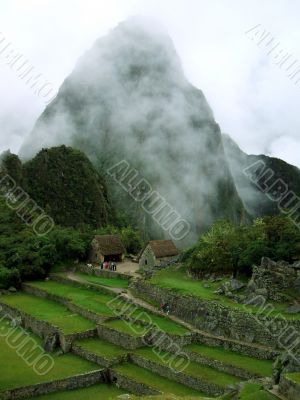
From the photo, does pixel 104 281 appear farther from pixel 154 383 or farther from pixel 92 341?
pixel 154 383

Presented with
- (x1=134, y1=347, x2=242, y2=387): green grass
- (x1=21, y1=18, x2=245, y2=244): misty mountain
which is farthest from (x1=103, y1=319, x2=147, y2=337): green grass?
(x1=21, y1=18, x2=245, y2=244): misty mountain

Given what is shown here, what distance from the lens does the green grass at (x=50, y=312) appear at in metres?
27.3

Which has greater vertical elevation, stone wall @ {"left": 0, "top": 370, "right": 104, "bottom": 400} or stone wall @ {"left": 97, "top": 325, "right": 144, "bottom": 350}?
stone wall @ {"left": 97, "top": 325, "right": 144, "bottom": 350}

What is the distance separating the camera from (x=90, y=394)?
70.6ft

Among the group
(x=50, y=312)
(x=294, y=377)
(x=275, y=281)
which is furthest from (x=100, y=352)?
(x=294, y=377)

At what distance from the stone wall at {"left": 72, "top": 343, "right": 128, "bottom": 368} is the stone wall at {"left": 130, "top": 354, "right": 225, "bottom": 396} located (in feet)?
2.00

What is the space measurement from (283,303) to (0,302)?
1781cm

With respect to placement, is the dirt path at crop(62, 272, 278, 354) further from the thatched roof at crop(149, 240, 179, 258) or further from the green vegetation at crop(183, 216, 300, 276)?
the thatched roof at crop(149, 240, 179, 258)

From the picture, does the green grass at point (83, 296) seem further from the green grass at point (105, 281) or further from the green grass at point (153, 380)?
the green grass at point (153, 380)

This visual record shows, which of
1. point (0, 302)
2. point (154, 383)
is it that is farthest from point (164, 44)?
point (154, 383)

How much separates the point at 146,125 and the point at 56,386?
82.4 m

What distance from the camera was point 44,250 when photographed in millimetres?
39625

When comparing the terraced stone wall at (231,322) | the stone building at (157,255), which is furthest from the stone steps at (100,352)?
the stone building at (157,255)

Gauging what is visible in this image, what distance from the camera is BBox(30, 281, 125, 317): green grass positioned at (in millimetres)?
29203
